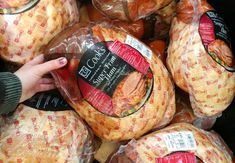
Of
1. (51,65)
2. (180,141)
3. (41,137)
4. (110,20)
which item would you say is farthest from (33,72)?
(180,141)

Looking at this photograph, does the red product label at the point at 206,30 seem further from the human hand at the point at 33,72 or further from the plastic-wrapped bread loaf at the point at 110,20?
the human hand at the point at 33,72

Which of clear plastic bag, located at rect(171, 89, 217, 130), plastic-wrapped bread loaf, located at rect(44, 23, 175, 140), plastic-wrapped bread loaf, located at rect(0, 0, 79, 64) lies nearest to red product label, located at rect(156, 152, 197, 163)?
plastic-wrapped bread loaf, located at rect(44, 23, 175, 140)

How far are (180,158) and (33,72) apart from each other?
1.56ft

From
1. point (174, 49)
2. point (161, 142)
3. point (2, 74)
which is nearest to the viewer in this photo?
point (2, 74)

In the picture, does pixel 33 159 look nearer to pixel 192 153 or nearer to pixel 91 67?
pixel 91 67

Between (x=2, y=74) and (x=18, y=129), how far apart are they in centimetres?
16

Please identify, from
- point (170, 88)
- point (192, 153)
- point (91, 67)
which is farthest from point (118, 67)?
point (192, 153)

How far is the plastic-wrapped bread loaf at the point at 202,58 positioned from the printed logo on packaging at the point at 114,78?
144mm

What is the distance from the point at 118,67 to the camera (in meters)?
1.21

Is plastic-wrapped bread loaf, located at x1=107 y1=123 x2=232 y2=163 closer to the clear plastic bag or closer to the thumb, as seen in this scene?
the clear plastic bag

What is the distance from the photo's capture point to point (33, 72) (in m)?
1.21

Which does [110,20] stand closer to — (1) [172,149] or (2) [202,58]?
(2) [202,58]

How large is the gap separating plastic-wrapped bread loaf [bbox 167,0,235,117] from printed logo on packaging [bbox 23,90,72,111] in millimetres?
362

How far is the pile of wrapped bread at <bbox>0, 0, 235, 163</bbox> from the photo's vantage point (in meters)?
1.20
